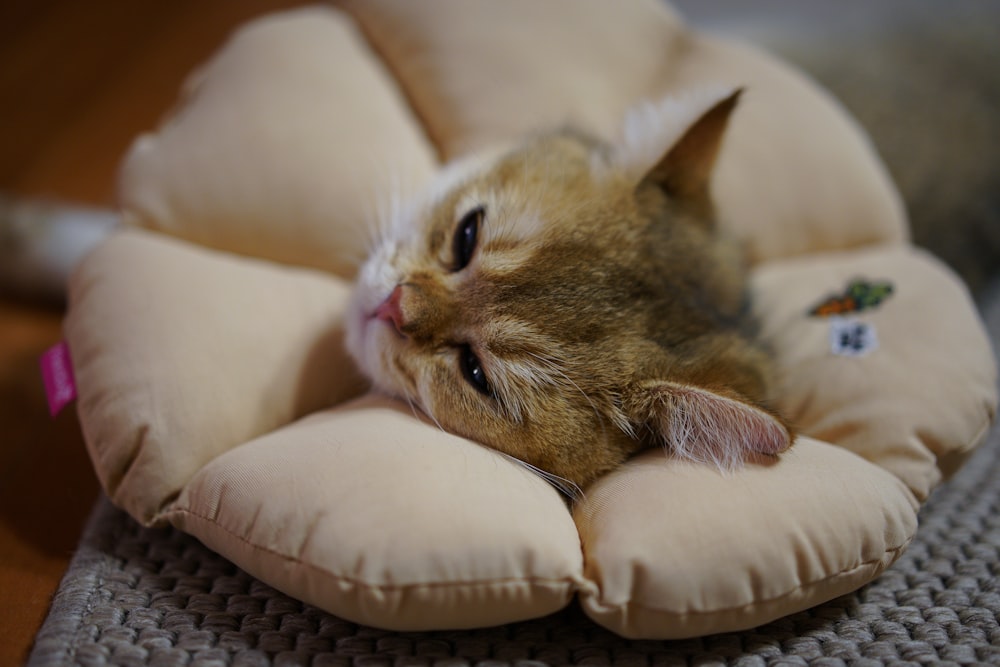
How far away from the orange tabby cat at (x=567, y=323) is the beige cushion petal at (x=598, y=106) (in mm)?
306

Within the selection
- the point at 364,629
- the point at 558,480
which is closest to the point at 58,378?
the point at 364,629

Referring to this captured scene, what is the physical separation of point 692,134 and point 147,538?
3.70ft

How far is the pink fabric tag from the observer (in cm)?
135

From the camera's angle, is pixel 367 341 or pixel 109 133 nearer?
pixel 367 341

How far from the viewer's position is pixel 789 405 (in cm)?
143

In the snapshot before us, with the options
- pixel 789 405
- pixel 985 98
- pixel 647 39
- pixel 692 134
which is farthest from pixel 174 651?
pixel 985 98

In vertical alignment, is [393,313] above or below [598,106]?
below

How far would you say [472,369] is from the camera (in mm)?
1300

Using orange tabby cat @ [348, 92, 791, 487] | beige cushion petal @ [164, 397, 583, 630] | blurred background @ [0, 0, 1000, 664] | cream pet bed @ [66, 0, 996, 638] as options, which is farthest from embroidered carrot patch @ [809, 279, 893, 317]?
beige cushion petal @ [164, 397, 583, 630]

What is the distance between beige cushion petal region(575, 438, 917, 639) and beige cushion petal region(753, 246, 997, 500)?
0.43ft

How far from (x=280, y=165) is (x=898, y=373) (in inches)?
46.4

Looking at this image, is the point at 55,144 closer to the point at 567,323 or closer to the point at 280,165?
the point at 280,165

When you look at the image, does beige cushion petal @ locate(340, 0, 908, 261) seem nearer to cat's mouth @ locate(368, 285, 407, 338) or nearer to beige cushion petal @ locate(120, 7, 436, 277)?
beige cushion petal @ locate(120, 7, 436, 277)

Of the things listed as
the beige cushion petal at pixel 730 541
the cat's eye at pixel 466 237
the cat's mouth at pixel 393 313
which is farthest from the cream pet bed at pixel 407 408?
the cat's eye at pixel 466 237
